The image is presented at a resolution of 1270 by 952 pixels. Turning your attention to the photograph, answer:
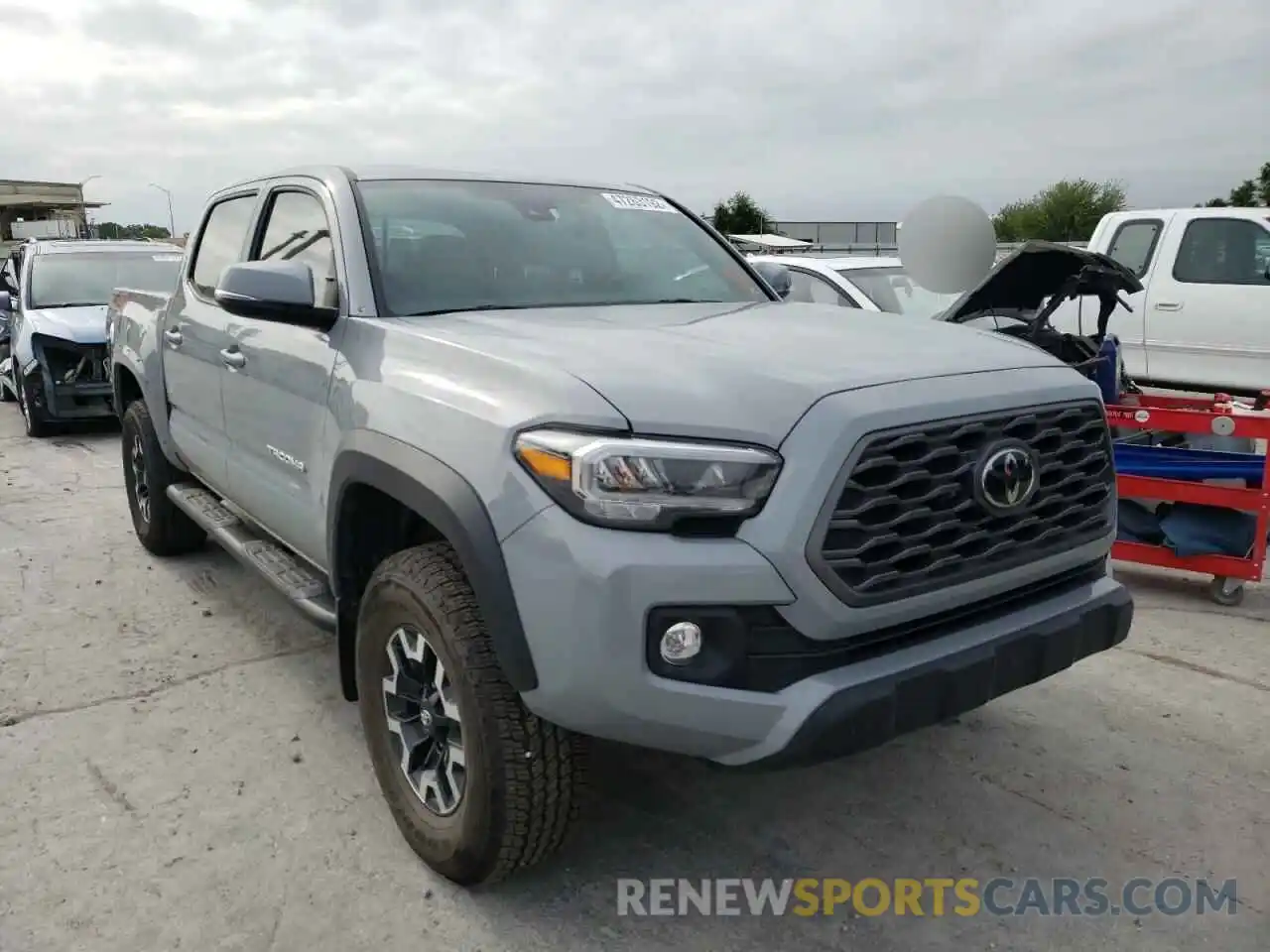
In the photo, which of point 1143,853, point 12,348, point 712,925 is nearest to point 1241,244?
point 1143,853

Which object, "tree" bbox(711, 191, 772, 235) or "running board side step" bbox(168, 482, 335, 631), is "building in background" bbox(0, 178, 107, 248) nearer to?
"tree" bbox(711, 191, 772, 235)

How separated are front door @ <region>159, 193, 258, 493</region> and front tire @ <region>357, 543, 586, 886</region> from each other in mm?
1679

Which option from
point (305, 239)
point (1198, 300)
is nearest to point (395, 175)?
point (305, 239)

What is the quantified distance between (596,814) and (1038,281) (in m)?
3.95

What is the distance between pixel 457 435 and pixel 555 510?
0.38 m

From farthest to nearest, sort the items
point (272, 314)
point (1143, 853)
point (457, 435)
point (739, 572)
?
point (272, 314), point (1143, 853), point (457, 435), point (739, 572)

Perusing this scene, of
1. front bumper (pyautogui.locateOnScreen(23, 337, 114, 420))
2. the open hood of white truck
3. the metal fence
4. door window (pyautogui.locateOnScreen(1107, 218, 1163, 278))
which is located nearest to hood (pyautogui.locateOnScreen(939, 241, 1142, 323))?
the open hood of white truck

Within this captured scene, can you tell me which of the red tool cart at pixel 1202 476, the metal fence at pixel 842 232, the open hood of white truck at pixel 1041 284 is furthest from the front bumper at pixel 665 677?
the metal fence at pixel 842 232

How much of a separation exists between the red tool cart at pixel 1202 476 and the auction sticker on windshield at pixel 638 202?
2174mm

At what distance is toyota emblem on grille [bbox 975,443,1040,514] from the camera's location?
2365mm

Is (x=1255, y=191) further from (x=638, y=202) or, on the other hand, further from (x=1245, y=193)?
(x=638, y=202)

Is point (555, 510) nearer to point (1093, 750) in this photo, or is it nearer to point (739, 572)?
point (739, 572)

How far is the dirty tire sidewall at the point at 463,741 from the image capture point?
2.39 meters

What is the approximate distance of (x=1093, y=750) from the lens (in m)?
3.41
